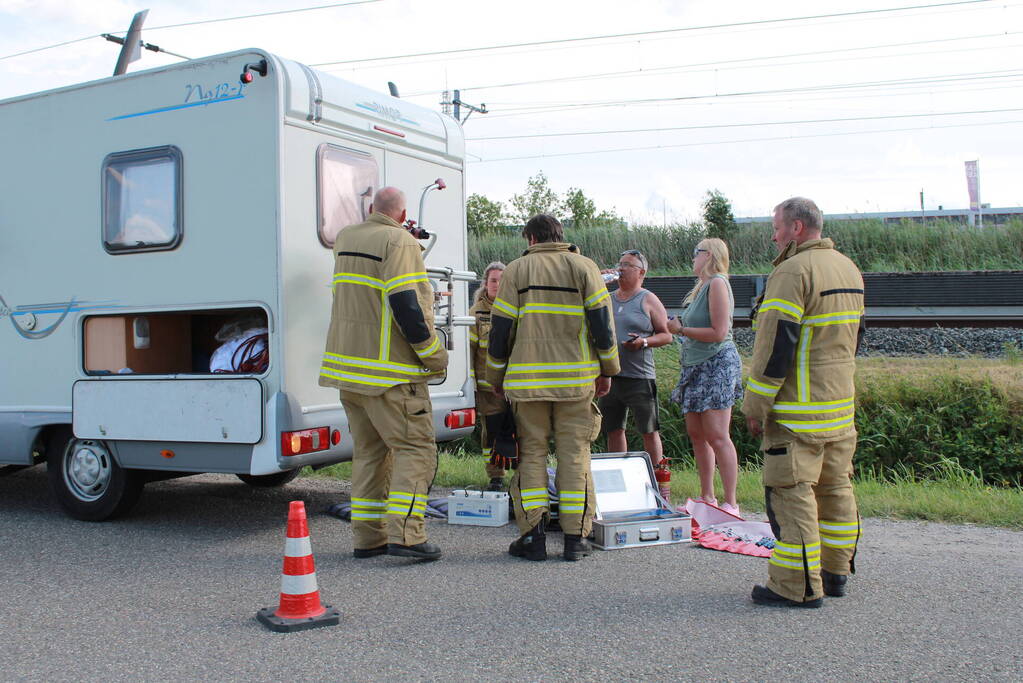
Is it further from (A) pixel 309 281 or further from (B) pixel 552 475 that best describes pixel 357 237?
(B) pixel 552 475

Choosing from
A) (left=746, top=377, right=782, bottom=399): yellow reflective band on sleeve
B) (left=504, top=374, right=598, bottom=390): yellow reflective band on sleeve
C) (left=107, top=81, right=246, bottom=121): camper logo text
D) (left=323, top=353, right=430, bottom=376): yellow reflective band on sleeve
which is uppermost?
(left=107, top=81, right=246, bottom=121): camper logo text

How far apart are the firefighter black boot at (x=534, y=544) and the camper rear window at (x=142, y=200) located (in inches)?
111

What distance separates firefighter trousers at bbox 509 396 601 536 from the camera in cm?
525

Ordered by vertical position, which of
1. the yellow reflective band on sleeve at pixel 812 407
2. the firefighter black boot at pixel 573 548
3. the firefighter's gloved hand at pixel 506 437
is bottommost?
the firefighter black boot at pixel 573 548

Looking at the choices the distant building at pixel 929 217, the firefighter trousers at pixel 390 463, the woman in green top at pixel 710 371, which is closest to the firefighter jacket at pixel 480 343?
the woman in green top at pixel 710 371

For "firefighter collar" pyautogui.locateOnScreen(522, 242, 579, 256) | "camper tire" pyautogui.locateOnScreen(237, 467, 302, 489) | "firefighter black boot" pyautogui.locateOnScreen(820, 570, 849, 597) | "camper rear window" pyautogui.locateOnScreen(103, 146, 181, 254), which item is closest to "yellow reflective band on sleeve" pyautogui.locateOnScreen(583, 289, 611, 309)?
"firefighter collar" pyautogui.locateOnScreen(522, 242, 579, 256)

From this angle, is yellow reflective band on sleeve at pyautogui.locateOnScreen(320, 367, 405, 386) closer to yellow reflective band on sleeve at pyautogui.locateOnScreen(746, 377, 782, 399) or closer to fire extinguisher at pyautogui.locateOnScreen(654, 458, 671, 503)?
yellow reflective band on sleeve at pyautogui.locateOnScreen(746, 377, 782, 399)

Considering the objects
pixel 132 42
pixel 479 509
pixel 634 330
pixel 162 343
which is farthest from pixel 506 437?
pixel 132 42

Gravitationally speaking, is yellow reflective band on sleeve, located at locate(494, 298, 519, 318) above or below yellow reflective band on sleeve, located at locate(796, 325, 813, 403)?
above

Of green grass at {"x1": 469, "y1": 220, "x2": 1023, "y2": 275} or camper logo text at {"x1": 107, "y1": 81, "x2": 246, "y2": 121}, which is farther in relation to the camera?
green grass at {"x1": 469, "y1": 220, "x2": 1023, "y2": 275}

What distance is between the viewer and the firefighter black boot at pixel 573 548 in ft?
17.1

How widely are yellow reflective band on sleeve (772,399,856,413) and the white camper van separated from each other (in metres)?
2.46

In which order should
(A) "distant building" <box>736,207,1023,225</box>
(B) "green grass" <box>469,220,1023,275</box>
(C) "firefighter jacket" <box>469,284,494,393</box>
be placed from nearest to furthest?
(C) "firefighter jacket" <box>469,284,494,393</box>
(B) "green grass" <box>469,220,1023,275</box>
(A) "distant building" <box>736,207,1023,225</box>

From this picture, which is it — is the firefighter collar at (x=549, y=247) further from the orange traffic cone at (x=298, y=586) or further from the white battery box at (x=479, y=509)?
the orange traffic cone at (x=298, y=586)
